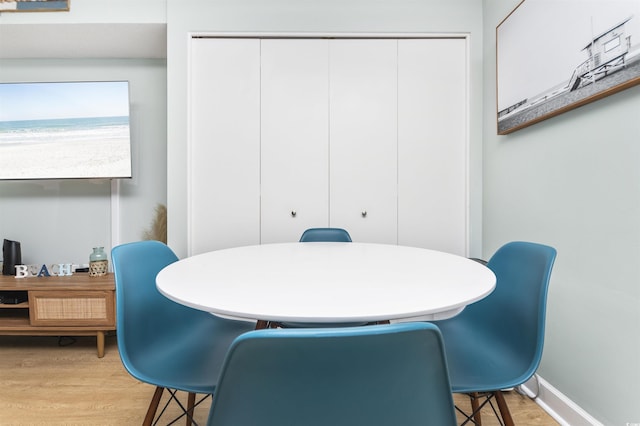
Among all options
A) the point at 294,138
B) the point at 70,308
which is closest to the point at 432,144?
the point at 294,138

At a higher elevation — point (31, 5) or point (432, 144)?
point (31, 5)

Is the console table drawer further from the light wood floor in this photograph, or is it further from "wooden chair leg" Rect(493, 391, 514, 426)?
"wooden chair leg" Rect(493, 391, 514, 426)

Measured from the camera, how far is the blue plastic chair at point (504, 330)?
94 centimetres

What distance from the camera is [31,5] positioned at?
2441 millimetres

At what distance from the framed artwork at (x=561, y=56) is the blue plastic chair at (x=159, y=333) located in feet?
6.05

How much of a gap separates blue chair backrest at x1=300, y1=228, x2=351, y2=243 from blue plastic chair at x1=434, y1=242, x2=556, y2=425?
2.77ft

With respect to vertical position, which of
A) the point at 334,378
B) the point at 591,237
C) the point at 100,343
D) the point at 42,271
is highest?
the point at 591,237

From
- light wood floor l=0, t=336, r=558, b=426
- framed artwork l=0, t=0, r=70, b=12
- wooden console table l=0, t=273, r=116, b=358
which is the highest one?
framed artwork l=0, t=0, r=70, b=12

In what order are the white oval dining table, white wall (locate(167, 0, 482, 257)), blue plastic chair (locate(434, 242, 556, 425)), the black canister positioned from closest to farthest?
the white oval dining table
blue plastic chair (locate(434, 242, 556, 425))
white wall (locate(167, 0, 482, 257))
the black canister

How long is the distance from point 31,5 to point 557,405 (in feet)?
14.9

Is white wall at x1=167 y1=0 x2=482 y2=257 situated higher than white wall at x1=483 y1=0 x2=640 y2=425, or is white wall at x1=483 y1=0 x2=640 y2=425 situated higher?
white wall at x1=167 y1=0 x2=482 y2=257

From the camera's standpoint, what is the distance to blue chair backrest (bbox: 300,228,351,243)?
1.96 m

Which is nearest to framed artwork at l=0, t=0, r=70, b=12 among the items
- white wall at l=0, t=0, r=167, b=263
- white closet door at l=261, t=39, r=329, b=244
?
white wall at l=0, t=0, r=167, b=263

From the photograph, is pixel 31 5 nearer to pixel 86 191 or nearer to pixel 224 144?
pixel 86 191
